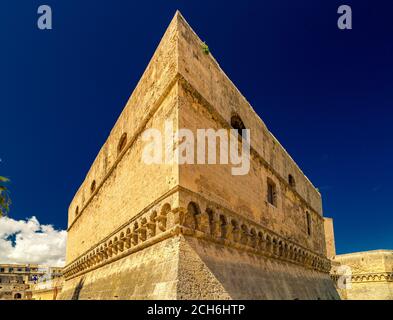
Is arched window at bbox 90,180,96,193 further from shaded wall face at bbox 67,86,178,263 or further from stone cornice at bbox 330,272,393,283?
stone cornice at bbox 330,272,393,283

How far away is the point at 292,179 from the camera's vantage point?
15945mm

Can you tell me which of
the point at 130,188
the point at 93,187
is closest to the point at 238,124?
the point at 130,188

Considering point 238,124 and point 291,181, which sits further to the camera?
point 291,181

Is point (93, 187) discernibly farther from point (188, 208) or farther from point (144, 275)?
point (188, 208)

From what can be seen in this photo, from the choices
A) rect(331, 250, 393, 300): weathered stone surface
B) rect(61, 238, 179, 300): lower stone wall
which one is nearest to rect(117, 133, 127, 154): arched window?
rect(61, 238, 179, 300): lower stone wall

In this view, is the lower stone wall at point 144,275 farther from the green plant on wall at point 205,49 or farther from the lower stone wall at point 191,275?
the green plant on wall at point 205,49

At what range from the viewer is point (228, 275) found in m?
7.34

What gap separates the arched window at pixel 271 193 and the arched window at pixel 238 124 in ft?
8.88

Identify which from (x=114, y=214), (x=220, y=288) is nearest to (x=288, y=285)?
(x=220, y=288)

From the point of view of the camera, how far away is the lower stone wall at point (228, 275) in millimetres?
6074

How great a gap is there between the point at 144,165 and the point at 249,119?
484cm

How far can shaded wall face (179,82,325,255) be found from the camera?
7.40 metres

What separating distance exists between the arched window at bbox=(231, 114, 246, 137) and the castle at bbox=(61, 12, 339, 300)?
0.04 metres

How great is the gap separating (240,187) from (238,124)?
2460 mm
